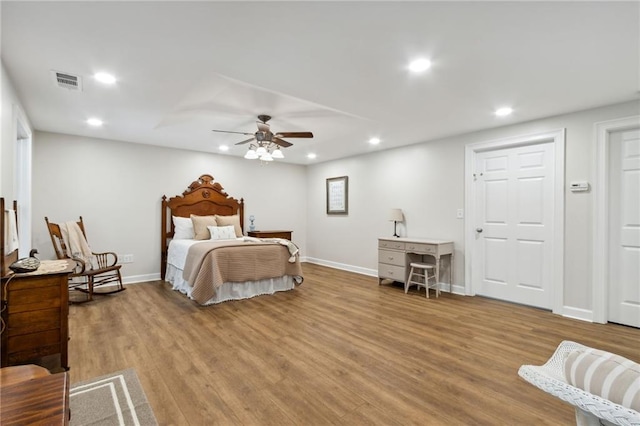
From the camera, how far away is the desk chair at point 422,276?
433 cm

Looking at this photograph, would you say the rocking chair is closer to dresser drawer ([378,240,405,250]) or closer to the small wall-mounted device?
dresser drawer ([378,240,405,250])

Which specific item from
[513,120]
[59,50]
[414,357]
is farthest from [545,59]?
[59,50]

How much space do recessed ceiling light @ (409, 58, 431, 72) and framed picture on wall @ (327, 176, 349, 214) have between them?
12.7 ft

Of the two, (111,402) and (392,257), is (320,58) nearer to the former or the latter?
(111,402)

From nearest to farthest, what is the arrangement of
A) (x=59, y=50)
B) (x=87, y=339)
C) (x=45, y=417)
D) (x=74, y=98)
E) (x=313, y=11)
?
(x=45, y=417) → (x=313, y=11) → (x=59, y=50) → (x=87, y=339) → (x=74, y=98)

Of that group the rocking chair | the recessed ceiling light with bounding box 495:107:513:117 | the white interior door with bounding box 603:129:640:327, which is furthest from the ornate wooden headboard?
the white interior door with bounding box 603:129:640:327

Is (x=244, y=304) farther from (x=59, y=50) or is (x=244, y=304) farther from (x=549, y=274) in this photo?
(x=549, y=274)

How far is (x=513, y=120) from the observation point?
3760 millimetres

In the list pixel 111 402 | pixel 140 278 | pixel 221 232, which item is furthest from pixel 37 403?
pixel 140 278

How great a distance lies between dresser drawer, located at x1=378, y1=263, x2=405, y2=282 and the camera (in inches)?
184

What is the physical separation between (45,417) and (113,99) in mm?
3191

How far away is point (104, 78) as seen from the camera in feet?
8.55

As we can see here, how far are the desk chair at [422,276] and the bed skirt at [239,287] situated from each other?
181cm

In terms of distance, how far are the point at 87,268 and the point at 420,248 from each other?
4856mm
